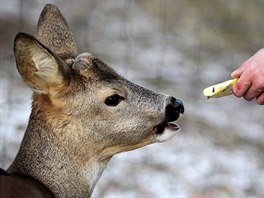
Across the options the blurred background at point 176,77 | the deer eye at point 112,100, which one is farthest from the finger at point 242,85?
the blurred background at point 176,77

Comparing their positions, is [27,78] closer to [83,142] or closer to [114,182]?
[83,142]

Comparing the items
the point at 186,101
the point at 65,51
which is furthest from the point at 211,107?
the point at 65,51

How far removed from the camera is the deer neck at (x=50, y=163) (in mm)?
4234

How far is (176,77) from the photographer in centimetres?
826

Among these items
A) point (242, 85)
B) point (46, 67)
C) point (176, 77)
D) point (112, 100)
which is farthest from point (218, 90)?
point (176, 77)

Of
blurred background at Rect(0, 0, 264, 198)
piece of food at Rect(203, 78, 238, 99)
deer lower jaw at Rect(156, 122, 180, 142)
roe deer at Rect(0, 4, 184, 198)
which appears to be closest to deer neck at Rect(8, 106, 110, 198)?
roe deer at Rect(0, 4, 184, 198)

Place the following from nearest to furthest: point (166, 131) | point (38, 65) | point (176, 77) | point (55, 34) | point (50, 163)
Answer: point (38, 65), point (50, 163), point (166, 131), point (55, 34), point (176, 77)

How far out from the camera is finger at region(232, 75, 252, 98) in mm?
4320

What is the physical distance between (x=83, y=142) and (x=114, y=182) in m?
2.32

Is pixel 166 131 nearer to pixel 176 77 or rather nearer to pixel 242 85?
pixel 242 85

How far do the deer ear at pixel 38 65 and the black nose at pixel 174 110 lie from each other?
1.60ft

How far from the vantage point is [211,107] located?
311 inches

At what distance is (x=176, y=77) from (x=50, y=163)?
4118mm

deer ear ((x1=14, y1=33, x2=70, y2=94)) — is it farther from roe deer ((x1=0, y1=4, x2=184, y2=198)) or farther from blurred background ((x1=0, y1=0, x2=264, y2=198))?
blurred background ((x1=0, y1=0, x2=264, y2=198))
